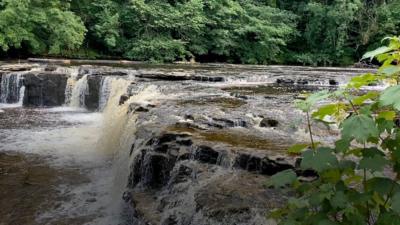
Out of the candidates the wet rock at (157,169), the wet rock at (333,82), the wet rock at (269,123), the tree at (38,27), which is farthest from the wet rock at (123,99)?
the tree at (38,27)

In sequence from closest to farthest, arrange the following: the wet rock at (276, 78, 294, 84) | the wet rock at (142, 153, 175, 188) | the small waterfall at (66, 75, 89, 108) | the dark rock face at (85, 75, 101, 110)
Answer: the wet rock at (142, 153, 175, 188), the dark rock face at (85, 75, 101, 110), the small waterfall at (66, 75, 89, 108), the wet rock at (276, 78, 294, 84)

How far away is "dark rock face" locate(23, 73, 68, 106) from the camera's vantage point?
12594mm

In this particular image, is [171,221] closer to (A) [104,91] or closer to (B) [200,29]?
(A) [104,91]

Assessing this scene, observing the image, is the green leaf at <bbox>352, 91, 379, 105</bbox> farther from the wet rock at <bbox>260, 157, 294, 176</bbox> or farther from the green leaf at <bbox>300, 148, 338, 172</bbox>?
the wet rock at <bbox>260, 157, 294, 176</bbox>

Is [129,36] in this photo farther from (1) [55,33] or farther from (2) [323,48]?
(2) [323,48]

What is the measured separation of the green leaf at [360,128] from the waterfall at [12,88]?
12.3 meters

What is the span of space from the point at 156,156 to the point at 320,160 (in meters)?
3.91

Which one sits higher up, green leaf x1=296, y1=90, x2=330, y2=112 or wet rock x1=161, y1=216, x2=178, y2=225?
green leaf x1=296, y1=90, x2=330, y2=112

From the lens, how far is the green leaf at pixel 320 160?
5.55 ft

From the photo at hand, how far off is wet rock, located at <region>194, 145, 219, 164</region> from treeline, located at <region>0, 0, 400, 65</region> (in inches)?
511

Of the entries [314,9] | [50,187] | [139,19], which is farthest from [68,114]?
[314,9]

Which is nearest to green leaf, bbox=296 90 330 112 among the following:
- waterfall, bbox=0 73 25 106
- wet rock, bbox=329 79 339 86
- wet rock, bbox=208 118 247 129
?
wet rock, bbox=208 118 247 129

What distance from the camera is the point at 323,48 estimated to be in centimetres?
2464

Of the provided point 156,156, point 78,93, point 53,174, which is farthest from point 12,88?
point 156,156
